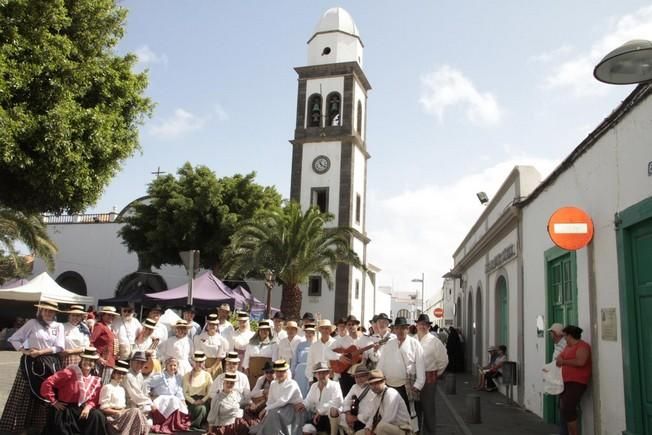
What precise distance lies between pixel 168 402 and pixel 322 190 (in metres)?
27.0

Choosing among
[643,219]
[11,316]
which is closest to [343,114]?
[11,316]

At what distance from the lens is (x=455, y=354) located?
22.4 meters

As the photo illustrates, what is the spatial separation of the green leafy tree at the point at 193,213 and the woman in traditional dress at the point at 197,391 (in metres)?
21.2

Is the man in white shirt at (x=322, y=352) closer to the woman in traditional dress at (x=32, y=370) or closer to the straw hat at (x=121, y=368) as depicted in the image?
the straw hat at (x=121, y=368)

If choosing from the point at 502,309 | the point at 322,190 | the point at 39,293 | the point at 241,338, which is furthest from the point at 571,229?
the point at 322,190

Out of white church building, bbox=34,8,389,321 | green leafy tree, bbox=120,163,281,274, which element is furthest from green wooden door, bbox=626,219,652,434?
white church building, bbox=34,8,389,321

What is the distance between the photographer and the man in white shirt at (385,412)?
7.39 m

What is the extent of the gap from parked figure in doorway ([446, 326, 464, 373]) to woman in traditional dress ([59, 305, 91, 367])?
15.9 m

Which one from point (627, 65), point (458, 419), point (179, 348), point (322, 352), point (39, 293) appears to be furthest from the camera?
point (39, 293)

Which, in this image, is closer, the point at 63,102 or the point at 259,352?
the point at 63,102

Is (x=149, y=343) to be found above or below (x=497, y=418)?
above

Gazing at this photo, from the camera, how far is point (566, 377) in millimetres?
8234

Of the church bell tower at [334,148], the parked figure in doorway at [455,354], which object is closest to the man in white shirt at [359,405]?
the parked figure in doorway at [455,354]

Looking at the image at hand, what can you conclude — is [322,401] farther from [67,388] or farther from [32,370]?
[32,370]
